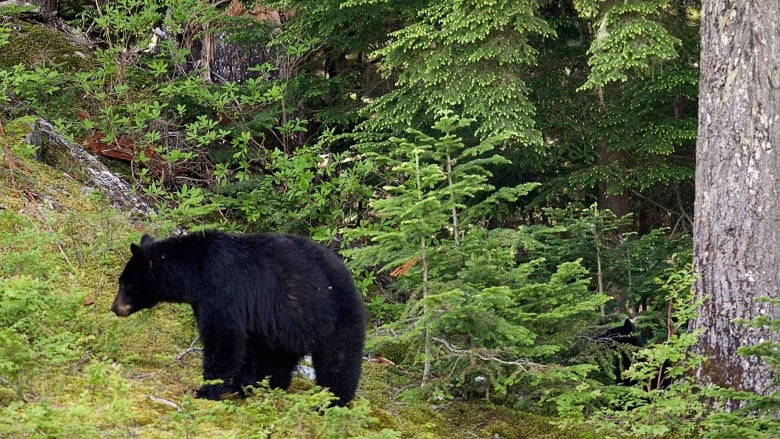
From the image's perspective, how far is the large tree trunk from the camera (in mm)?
7355

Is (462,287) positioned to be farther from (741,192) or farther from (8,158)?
(8,158)

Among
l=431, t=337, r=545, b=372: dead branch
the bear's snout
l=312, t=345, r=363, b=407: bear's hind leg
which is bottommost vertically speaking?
l=431, t=337, r=545, b=372: dead branch

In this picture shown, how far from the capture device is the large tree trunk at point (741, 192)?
7355 millimetres

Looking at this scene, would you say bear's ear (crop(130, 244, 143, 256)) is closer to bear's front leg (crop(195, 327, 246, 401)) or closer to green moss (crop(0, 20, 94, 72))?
bear's front leg (crop(195, 327, 246, 401))

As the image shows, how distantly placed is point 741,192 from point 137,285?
4712 millimetres

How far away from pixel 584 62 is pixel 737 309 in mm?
3755

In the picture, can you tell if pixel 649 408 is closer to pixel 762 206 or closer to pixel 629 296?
pixel 762 206

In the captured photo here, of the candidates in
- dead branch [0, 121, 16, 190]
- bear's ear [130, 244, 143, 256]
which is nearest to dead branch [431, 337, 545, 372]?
bear's ear [130, 244, 143, 256]

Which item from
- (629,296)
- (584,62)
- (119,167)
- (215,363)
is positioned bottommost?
(629,296)

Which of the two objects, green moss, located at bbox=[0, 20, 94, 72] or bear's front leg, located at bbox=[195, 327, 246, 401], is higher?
green moss, located at bbox=[0, 20, 94, 72]

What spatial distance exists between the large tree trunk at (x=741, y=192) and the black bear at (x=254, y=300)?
316 centimetres

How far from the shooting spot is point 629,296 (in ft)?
29.7

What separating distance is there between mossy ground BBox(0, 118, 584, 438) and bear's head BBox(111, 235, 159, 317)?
0.20m

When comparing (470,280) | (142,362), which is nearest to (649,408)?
(470,280)
